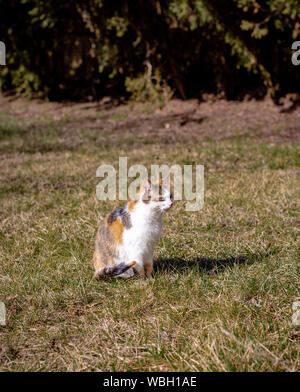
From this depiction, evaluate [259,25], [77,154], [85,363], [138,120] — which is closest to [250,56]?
[259,25]

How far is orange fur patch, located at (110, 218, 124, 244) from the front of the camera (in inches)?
128

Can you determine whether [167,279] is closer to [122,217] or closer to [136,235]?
[136,235]

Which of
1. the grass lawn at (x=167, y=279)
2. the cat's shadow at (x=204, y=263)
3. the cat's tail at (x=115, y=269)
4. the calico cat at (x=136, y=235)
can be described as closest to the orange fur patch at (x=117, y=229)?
the calico cat at (x=136, y=235)

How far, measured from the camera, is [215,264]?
3.60m

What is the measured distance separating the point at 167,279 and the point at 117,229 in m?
0.53

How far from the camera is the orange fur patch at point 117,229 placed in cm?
326

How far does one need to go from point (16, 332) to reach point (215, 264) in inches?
Answer: 64.3

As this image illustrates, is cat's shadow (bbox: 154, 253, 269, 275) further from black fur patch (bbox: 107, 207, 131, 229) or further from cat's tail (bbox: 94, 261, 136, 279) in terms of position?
black fur patch (bbox: 107, 207, 131, 229)

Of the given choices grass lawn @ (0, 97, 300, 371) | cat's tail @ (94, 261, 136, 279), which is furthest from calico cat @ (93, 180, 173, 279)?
grass lawn @ (0, 97, 300, 371)

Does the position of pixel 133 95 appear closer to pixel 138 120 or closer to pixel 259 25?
pixel 138 120

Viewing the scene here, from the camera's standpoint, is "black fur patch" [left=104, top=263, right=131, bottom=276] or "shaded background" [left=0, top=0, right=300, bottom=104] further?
"shaded background" [left=0, top=0, right=300, bottom=104]

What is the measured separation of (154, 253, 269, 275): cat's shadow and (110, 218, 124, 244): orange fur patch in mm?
454

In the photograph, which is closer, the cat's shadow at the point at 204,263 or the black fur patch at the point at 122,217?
the black fur patch at the point at 122,217

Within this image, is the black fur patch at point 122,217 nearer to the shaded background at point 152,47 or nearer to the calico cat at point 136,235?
the calico cat at point 136,235
